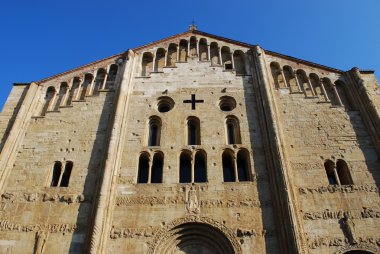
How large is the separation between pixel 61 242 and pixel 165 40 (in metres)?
10.7

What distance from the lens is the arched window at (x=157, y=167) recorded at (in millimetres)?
12961

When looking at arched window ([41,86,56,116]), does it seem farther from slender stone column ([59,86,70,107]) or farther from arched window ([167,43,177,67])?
arched window ([167,43,177,67])

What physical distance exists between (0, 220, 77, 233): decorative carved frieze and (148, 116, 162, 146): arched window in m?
4.28

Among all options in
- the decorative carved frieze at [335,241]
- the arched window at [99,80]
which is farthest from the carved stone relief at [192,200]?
the arched window at [99,80]

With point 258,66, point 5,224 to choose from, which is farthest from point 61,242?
point 258,66

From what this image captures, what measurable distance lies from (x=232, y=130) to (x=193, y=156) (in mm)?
2195

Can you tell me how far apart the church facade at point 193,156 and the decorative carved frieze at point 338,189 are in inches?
1.5

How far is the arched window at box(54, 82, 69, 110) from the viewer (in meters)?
15.4

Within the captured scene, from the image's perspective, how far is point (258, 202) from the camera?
1159 cm

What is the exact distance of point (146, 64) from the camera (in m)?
17.2

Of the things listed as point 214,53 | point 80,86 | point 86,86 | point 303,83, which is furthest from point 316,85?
point 80,86

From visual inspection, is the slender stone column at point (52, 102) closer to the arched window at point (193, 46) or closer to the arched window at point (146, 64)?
the arched window at point (146, 64)

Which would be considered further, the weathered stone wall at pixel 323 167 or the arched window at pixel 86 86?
the arched window at pixel 86 86

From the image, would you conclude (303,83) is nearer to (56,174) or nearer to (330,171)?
(330,171)
